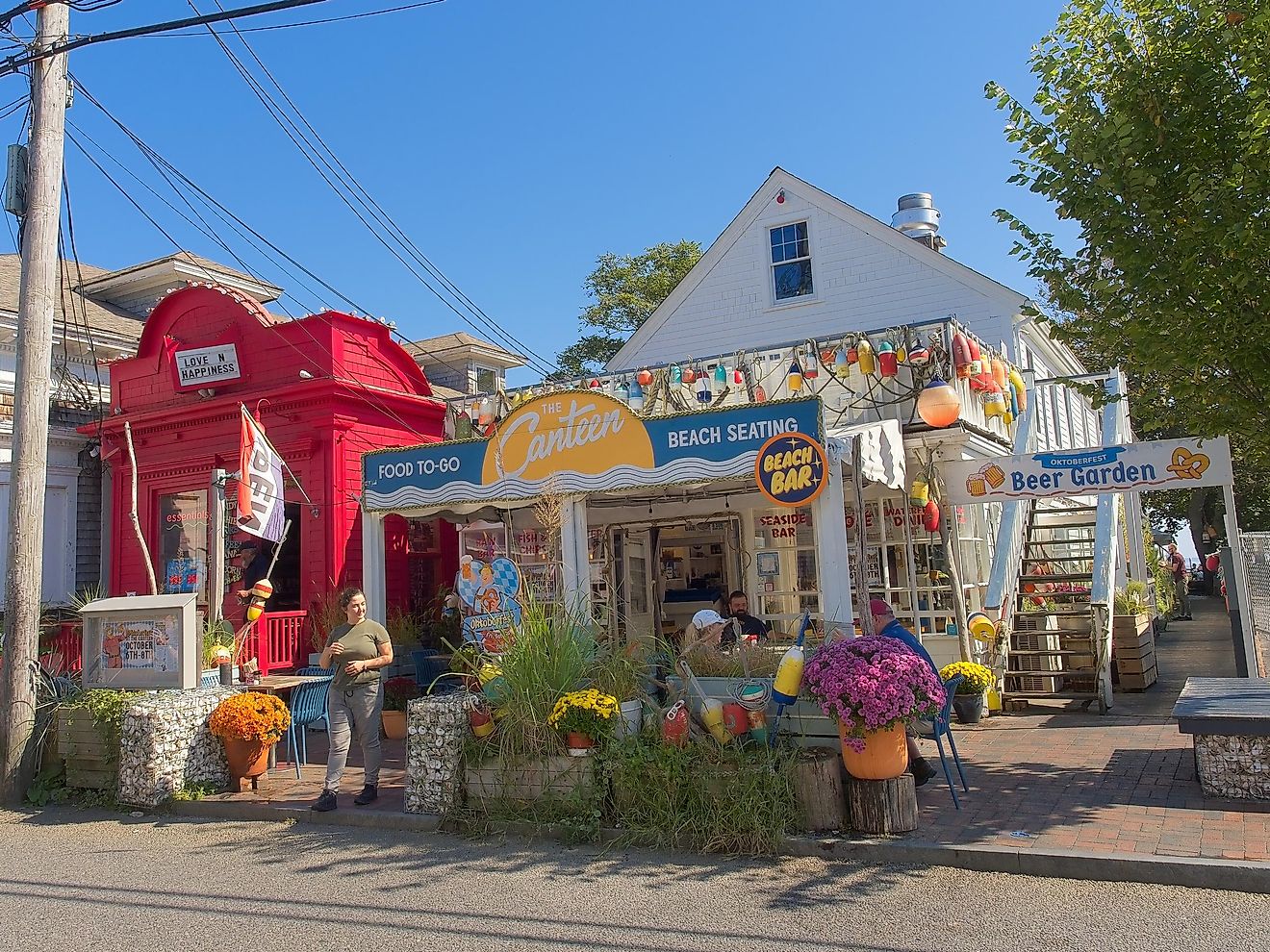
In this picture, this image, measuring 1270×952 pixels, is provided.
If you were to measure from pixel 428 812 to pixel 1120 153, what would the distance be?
23.6 ft

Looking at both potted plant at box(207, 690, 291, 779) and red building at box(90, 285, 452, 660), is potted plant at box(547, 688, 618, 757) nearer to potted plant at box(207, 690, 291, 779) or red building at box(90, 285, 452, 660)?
potted plant at box(207, 690, 291, 779)

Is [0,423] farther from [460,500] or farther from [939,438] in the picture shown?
[939,438]

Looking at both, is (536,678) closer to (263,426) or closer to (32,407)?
(32,407)

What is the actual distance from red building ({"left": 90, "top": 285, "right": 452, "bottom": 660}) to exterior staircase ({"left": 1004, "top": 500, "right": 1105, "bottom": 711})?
8.43 m

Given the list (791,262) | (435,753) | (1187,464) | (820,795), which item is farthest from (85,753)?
(791,262)

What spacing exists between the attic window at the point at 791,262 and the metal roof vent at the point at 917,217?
294 centimetres

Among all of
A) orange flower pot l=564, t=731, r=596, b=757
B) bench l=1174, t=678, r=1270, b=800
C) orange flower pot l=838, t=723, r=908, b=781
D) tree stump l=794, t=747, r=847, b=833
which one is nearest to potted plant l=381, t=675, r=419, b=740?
orange flower pot l=564, t=731, r=596, b=757

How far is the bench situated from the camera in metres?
6.43

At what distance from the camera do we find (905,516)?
12062 millimetres

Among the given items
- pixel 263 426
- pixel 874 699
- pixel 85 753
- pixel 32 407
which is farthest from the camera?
pixel 263 426

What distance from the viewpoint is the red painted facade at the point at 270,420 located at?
44.0 ft

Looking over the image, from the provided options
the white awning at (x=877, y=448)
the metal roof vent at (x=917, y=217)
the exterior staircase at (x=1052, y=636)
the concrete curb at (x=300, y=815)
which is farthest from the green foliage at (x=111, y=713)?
the metal roof vent at (x=917, y=217)

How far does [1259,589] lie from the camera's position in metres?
10.1

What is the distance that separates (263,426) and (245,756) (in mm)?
6530
